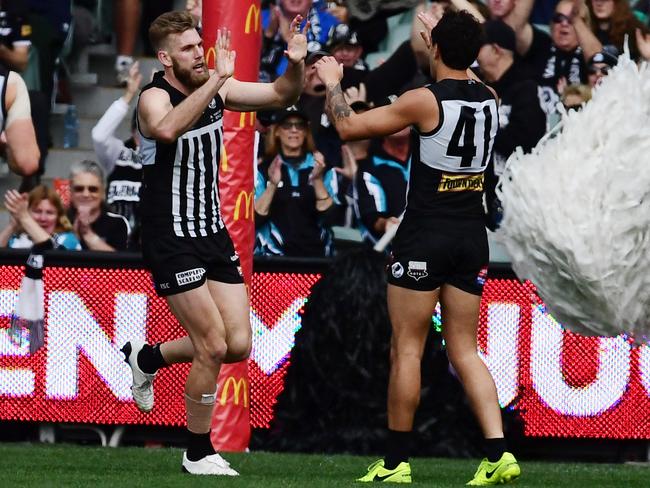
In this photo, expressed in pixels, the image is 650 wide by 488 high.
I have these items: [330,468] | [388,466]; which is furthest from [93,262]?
[388,466]

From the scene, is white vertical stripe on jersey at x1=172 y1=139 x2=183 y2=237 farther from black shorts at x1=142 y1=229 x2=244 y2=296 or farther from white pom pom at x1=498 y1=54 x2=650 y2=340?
white pom pom at x1=498 y1=54 x2=650 y2=340

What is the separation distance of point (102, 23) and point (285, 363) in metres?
5.51

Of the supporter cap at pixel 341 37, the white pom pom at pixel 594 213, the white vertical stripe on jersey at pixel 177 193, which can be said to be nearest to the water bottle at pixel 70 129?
the supporter cap at pixel 341 37

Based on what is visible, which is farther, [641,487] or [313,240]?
[313,240]

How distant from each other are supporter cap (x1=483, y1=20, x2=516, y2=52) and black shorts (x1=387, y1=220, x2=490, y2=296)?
4.35 metres

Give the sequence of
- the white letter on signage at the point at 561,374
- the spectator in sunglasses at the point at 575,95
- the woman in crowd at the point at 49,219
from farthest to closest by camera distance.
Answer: the spectator in sunglasses at the point at 575,95 < the woman in crowd at the point at 49,219 < the white letter on signage at the point at 561,374

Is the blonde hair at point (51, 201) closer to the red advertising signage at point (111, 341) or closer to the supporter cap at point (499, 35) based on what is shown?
the red advertising signage at point (111, 341)

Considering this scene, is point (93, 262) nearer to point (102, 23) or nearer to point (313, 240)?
point (313, 240)

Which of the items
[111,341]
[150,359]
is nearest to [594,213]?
[150,359]

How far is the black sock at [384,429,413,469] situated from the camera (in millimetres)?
7332

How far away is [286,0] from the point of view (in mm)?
12891

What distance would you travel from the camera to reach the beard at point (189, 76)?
7.55 m

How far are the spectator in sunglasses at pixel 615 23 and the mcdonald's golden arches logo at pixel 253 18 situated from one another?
356 centimetres

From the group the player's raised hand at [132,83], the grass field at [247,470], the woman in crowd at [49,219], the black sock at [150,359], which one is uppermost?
the player's raised hand at [132,83]
